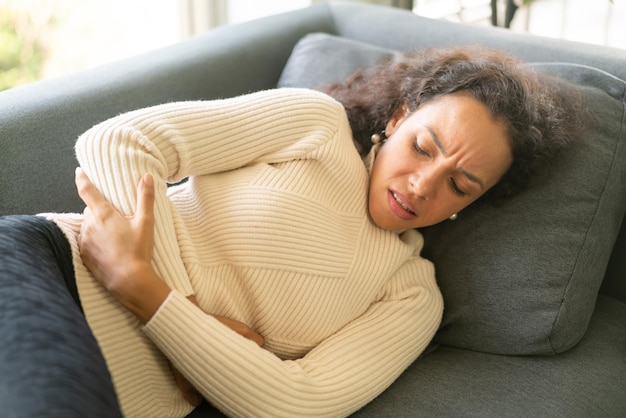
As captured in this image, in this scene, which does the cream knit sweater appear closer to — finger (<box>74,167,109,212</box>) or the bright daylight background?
finger (<box>74,167,109,212</box>)

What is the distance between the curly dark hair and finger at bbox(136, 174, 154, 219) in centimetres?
54

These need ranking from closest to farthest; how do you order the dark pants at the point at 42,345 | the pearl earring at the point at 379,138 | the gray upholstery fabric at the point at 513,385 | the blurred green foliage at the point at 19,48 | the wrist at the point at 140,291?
the dark pants at the point at 42,345 < the wrist at the point at 140,291 < the gray upholstery fabric at the point at 513,385 < the pearl earring at the point at 379,138 < the blurred green foliage at the point at 19,48

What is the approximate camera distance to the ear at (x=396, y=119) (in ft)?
4.75

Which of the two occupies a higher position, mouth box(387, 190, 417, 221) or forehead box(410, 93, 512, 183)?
forehead box(410, 93, 512, 183)

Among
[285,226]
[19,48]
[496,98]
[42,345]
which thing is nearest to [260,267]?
[285,226]

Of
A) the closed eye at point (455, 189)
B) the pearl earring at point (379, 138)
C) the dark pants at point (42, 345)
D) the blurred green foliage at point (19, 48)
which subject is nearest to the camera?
the dark pants at point (42, 345)

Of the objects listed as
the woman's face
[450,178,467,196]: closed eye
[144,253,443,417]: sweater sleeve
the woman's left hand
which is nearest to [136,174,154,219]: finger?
the woman's left hand

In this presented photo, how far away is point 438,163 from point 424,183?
47 millimetres

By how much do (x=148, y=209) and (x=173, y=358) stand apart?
24cm

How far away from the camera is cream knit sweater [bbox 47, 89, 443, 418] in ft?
3.66

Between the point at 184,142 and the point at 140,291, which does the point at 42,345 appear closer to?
the point at 140,291

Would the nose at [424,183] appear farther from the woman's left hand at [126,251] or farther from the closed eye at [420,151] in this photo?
the woman's left hand at [126,251]

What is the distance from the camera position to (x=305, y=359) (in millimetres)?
1234

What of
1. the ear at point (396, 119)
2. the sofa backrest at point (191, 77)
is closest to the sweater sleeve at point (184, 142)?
the ear at point (396, 119)
